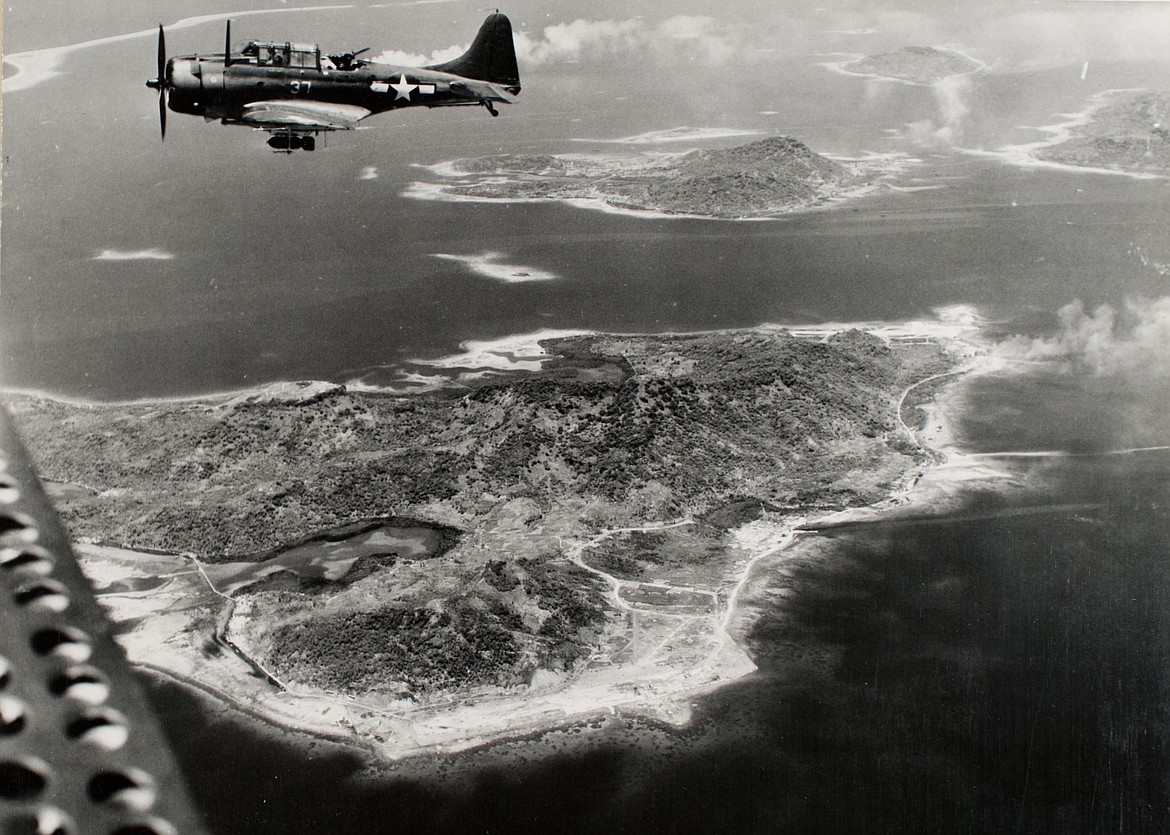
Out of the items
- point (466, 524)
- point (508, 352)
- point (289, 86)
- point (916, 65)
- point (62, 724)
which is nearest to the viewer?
point (62, 724)

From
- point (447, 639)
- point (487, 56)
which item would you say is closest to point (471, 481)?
point (447, 639)

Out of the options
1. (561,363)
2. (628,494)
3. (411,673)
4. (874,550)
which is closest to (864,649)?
(874,550)

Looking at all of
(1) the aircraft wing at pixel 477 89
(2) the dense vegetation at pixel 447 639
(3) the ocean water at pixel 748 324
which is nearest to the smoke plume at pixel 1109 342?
(3) the ocean water at pixel 748 324

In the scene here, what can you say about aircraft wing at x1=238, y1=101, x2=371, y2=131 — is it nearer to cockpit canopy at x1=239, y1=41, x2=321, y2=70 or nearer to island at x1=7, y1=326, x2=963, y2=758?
cockpit canopy at x1=239, y1=41, x2=321, y2=70

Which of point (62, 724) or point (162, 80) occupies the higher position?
point (162, 80)

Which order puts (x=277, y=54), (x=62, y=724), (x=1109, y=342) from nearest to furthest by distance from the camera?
(x=62, y=724) < (x=277, y=54) < (x=1109, y=342)

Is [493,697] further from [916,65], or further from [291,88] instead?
[916,65]

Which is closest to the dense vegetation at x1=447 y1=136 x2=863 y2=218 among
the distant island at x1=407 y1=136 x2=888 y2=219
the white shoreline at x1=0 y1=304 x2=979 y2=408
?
the distant island at x1=407 y1=136 x2=888 y2=219
